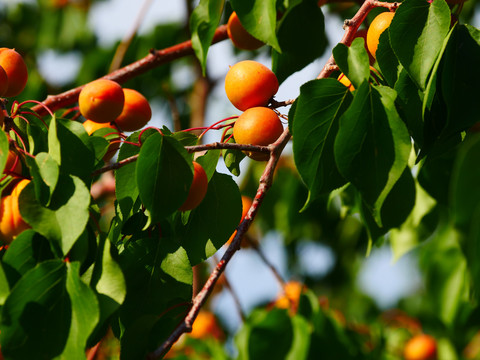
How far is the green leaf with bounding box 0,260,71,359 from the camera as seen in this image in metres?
0.71

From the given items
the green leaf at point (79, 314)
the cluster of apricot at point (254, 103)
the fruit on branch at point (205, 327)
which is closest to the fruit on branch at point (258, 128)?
the cluster of apricot at point (254, 103)

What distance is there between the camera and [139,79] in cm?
266

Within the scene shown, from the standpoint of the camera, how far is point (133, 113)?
3.92 ft

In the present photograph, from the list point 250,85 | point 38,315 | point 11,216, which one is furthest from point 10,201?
point 250,85

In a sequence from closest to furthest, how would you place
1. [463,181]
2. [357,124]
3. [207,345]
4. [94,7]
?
1. [463,181]
2. [357,124]
3. [207,345]
4. [94,7]

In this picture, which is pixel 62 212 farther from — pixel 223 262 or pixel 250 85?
pixel 250 85

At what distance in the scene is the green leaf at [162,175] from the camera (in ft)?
2.55

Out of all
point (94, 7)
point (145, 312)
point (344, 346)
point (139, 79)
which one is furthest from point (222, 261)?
point (94, 7)

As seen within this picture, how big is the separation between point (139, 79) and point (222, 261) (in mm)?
1933

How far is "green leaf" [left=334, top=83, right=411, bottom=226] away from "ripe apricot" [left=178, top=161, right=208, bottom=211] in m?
0.20

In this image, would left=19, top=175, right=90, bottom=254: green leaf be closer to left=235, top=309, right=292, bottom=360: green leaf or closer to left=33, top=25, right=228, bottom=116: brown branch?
left=33, top=25, right=228, bottom=116: brown branch

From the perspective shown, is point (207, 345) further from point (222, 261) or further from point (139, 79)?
point (222, 261)

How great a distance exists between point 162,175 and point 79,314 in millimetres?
187

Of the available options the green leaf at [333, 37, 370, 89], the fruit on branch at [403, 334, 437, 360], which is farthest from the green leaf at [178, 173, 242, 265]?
the fruit on branch at [403, 334, 437, 360]
